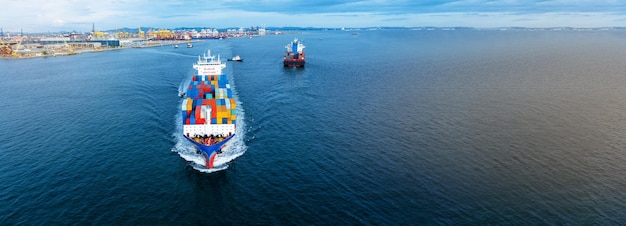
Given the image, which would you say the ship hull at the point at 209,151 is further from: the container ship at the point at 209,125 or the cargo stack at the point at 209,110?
the cargo stack at the point at 209,110

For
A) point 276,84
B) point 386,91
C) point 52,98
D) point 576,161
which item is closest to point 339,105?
point 386,91

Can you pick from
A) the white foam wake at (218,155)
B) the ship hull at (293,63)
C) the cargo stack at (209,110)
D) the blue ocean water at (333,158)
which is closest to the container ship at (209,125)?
the cargo stack at (209,110)

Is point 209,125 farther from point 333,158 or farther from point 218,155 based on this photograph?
point 333,158

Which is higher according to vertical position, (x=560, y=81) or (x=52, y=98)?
(x=560, y=81)

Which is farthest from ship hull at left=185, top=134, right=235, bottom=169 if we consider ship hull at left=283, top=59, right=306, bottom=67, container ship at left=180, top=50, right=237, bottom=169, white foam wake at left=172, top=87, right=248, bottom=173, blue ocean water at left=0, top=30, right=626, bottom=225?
ship hull at left=283, top=59, right=306, bottom=67

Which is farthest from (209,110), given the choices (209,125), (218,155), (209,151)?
(209,151)

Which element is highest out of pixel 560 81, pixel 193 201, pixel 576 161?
pixel 560 81

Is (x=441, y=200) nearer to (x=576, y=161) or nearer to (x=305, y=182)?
(x=305, y=182)

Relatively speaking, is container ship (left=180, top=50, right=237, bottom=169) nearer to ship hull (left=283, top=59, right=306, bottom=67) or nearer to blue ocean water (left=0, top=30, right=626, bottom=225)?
blue ocean water (left=0, top=30, right=626, bottom=225)
